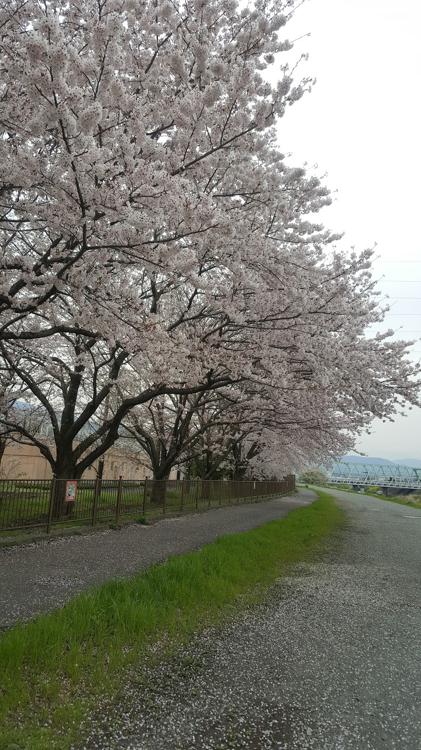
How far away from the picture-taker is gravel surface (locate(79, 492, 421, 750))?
131 inches

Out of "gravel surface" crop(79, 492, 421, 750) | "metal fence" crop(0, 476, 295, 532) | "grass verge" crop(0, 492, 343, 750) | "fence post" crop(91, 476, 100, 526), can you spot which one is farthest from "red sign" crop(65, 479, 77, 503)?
"gravel surface" crop(79, 492, 421, 750)

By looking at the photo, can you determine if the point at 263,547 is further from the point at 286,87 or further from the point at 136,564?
the point at 286,87

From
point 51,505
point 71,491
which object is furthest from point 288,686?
point 71,491

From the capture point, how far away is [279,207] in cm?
848

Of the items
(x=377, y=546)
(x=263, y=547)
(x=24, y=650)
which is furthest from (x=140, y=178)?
(x=377, y=546)

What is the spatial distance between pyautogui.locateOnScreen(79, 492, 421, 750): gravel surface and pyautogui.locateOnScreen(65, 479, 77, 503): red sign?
5671mm

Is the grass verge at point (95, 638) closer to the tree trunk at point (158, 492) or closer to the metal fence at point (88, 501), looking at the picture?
the metal fence at point (88, 501)

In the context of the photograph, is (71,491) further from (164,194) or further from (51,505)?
(164,194)

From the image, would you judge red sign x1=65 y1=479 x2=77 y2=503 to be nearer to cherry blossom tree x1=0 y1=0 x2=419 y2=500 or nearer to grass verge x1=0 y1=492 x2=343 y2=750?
cherry blossom tree x1=0 y1=0 x2=419 y2=500

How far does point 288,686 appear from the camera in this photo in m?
4.16

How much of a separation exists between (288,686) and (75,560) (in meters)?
5.07

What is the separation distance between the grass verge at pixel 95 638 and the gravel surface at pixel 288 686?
0.85 feet

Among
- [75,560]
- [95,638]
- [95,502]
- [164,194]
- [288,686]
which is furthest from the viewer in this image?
[95,502]

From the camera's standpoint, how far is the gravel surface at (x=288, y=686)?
131 inches
